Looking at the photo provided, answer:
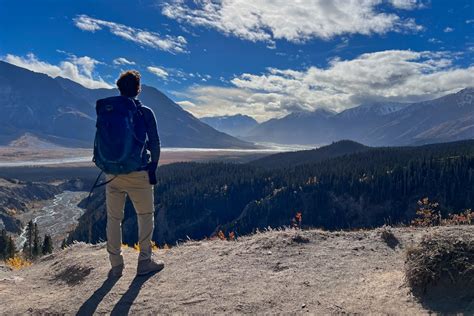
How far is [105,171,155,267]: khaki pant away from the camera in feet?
29.6

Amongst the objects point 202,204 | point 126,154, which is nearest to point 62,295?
point 126,154

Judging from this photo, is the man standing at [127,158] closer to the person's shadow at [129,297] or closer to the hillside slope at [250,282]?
the person's shadow at [129,297]

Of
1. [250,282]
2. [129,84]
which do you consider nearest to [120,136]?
[129,84]

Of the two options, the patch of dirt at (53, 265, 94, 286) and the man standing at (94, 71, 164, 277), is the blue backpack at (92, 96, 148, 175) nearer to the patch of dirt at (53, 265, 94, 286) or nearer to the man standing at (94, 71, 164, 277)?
the man standing at (94, 71, 164, 277)

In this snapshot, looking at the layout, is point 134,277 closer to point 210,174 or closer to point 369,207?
point 369,207

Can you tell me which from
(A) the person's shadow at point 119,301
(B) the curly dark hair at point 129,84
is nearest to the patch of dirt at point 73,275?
(A) the person's shadow at point 119,301

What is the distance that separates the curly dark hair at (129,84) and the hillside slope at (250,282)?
14.3 ft

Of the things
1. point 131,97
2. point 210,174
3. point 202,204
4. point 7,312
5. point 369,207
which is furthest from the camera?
point 210,174

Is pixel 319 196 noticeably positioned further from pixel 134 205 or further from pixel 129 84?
pixel 129 84

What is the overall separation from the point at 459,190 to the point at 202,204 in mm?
83311

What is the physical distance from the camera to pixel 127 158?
8516 millimetres

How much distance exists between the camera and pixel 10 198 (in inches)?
7402

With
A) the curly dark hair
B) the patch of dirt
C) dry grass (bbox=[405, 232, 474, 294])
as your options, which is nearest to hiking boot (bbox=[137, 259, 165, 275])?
the patch of dirt

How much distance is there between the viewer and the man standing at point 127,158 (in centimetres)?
852
